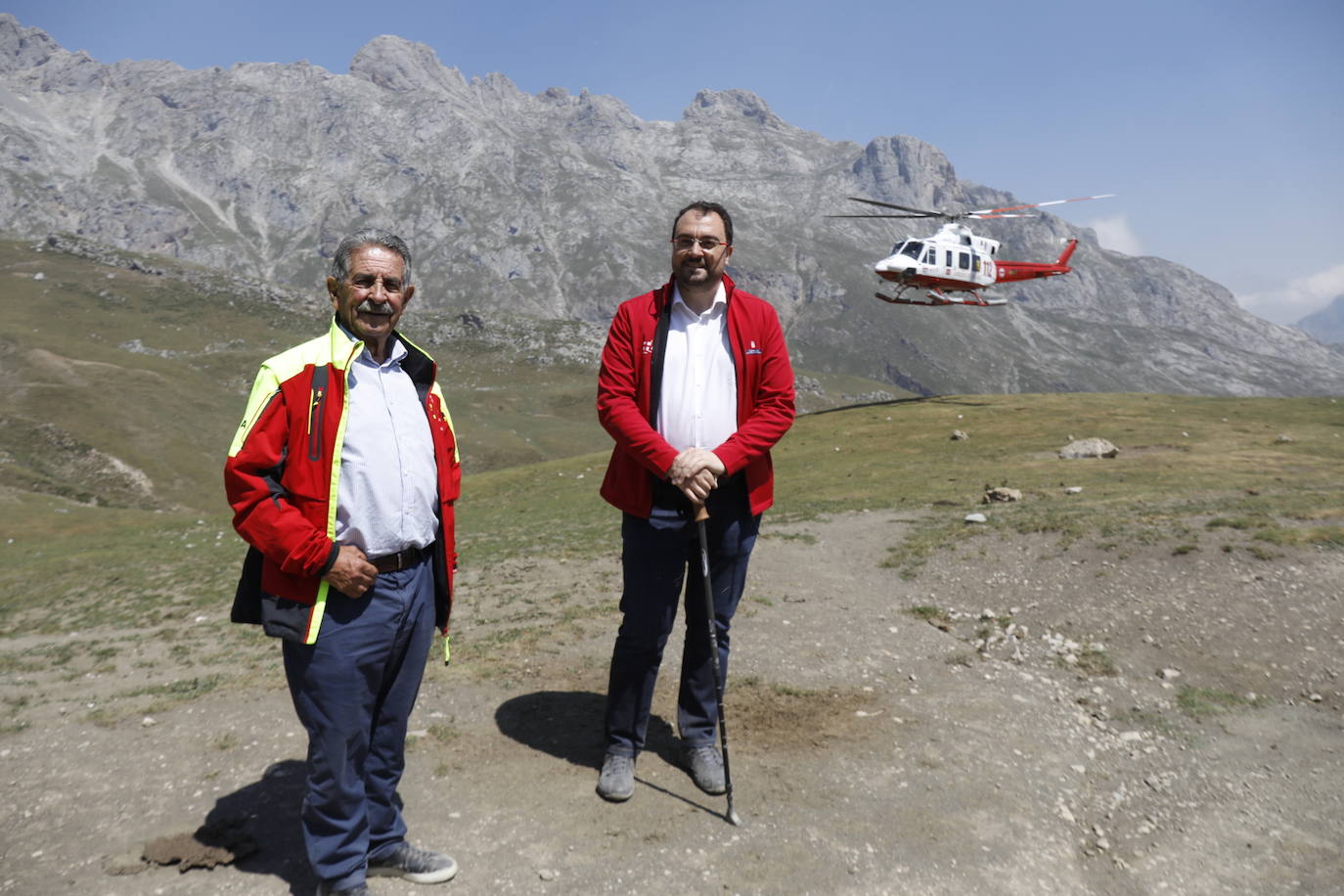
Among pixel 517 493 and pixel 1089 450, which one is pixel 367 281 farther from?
pixel 517 493

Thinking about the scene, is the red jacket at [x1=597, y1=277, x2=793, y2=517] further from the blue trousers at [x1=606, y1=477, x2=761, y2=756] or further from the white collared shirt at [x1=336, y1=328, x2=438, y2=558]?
the white collared shirt at [x1=336, y1=328, x2=438, y2=558]

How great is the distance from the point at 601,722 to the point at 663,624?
2134 millimetres

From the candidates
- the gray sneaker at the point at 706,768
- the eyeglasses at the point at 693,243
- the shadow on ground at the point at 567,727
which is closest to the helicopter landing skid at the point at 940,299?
the shadow on ground at the point at 567,727

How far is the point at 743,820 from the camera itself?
6082 millimetres

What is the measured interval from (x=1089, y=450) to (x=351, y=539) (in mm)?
32801

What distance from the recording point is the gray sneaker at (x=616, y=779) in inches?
250

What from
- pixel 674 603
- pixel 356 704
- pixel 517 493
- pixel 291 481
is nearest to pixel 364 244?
pixel 291 481

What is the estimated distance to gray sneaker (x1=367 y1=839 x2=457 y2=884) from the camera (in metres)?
5.30

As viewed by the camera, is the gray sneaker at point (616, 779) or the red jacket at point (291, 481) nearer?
the red jacket at point (291, 481)

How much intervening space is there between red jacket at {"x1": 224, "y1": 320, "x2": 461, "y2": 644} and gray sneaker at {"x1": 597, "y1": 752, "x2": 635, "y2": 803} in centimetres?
290

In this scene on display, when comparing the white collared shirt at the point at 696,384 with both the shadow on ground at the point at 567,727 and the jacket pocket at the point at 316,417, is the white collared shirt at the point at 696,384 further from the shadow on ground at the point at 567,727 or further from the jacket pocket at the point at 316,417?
the shadow on ground at the point at 567,727

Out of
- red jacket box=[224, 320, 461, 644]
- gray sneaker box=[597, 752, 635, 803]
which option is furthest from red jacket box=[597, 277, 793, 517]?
gray sneaker box=[597, 752, 635, 803]

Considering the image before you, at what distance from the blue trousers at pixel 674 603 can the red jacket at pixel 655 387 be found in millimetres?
220

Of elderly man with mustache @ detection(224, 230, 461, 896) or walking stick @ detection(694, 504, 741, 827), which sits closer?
elderly man with mustache @ detection(224, 230, 461, 896)
